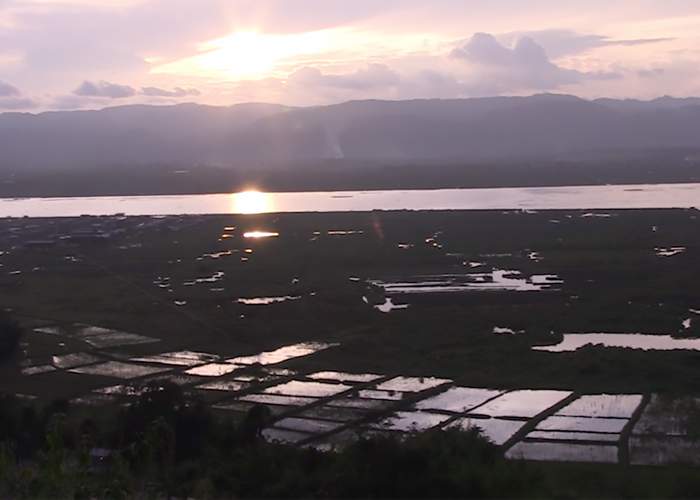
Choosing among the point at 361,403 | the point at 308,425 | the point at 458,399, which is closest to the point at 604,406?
the point at 458,399

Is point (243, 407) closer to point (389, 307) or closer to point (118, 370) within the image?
point (118, 370)

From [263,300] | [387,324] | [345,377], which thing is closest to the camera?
[345,377]

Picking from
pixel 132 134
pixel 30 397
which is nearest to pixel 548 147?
pixel 132 134

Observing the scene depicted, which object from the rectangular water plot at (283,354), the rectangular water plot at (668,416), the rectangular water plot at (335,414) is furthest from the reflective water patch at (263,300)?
the rectangular water plot at (668,416)

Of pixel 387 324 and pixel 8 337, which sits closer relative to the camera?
pixel 8 337

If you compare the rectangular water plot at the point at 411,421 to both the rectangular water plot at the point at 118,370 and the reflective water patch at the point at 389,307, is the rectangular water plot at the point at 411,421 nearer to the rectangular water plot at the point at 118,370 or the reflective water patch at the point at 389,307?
the rectangular water plot at the point at 118,370

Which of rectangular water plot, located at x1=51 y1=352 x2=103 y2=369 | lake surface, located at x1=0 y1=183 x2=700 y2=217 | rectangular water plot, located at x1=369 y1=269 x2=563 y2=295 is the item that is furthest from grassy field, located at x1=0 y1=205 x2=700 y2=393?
lake surface, located at x1=0 y1=183 x2=700 y2=217
